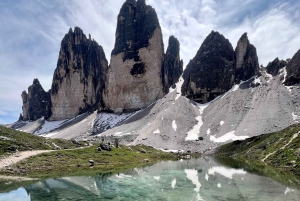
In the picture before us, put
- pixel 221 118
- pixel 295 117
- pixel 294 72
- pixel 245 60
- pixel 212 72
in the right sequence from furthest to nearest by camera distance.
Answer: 1. pixel 212 72
2. pixel 245 60
3. pixel 294 72
4. pixel 221 118
5. pixel 295 117

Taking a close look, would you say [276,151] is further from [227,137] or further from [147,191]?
[227,137]

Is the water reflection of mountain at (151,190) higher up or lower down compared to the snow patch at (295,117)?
lower down

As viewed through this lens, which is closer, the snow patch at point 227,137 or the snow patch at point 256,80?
the snow patch at point 227,137

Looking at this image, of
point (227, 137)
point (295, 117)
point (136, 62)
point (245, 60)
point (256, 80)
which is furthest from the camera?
point (136, 62)

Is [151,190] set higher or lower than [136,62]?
lower

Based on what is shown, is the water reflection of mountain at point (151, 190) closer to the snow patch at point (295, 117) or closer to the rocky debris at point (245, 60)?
the snow patch at point (295, 117)

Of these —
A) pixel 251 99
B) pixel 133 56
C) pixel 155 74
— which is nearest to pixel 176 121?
pixel 251 99

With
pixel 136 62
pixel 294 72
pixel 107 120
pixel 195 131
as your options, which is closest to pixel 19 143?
pixel 195 131

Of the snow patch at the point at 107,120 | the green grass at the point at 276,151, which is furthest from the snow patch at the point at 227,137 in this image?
the snow patch at the point at 107,120
